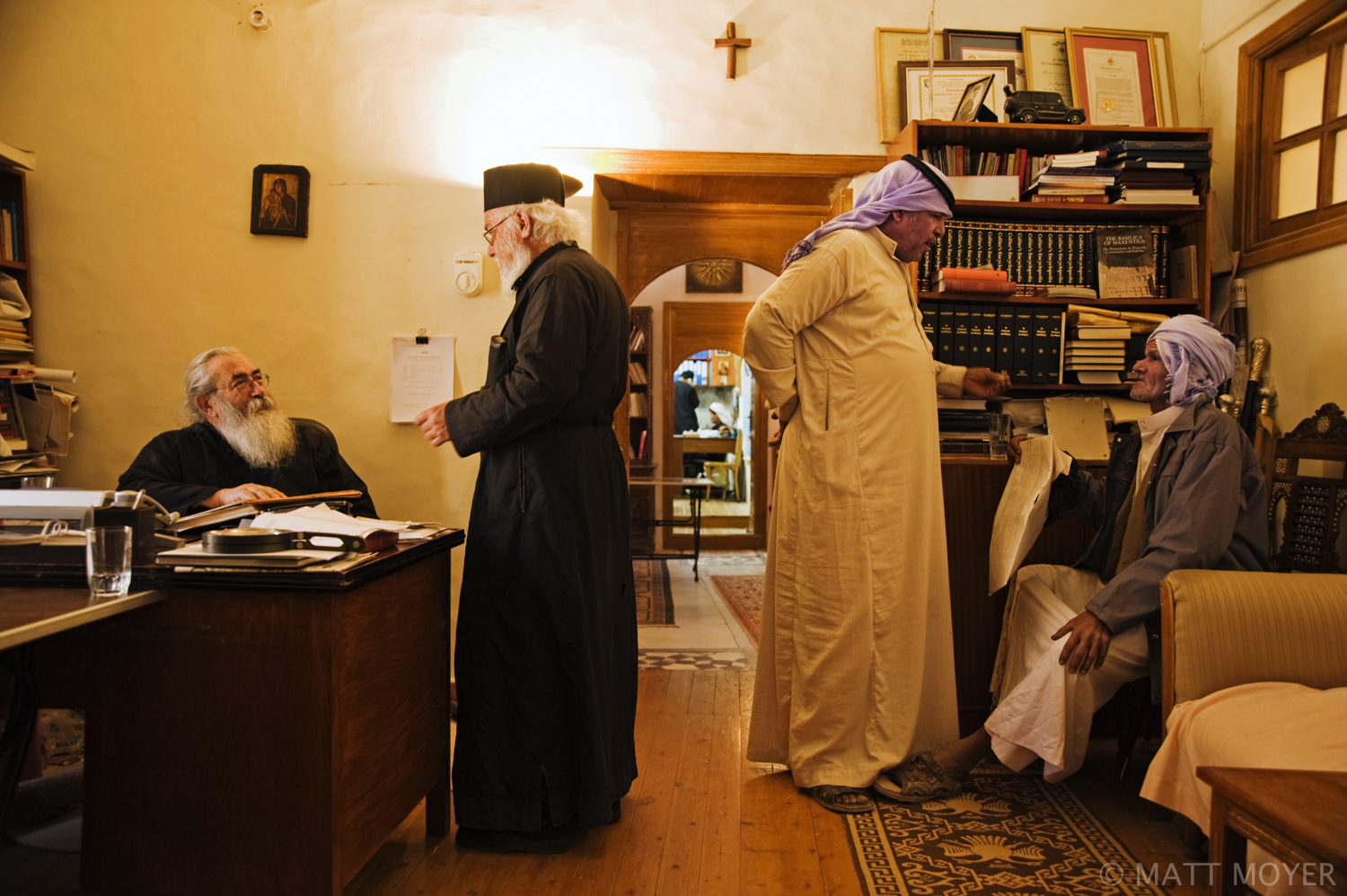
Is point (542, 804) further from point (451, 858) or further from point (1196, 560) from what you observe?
point (1196, 560)

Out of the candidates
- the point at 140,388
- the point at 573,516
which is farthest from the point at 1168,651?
the point at 140,388

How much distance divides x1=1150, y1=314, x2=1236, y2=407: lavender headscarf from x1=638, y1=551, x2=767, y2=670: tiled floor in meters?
2.13

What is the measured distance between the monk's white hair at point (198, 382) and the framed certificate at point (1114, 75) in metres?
3.31

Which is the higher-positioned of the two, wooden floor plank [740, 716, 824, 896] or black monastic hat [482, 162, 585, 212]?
black monastic hat [482, 162, 585, 212]

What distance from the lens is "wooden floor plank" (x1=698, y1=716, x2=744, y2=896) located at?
73.2 inches

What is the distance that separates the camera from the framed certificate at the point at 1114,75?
3359 millimetres

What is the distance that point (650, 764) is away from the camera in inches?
101

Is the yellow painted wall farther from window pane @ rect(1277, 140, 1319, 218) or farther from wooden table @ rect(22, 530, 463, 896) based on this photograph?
wooden table @ rect(22, 530, 463, 896)

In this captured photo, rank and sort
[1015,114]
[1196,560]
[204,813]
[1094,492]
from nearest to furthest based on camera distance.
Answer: [204,813]
[1196,560]
[1094,492]
[1015,114]

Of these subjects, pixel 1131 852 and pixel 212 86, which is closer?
pixel 1131 852

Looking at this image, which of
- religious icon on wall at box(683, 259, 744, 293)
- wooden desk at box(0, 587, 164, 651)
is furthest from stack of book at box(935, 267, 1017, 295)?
religious icon on wall at box(683, 259, 744, 293)

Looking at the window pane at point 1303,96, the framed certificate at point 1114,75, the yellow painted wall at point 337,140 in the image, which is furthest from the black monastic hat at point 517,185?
the window pane at point 1303,96

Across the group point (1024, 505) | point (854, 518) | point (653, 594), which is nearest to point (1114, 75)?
point (1024, 505)

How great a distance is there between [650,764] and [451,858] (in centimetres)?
76
